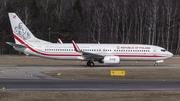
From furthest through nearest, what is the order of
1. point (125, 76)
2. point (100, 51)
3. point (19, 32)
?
point (19, 32) < point (100, 51) < point (125, 76)

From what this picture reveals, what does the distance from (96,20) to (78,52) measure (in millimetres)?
→ 48144

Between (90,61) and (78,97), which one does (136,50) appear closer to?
(90,61)

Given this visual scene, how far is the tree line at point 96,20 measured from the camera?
246 feet

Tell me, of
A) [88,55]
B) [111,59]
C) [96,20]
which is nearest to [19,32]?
[88,55]

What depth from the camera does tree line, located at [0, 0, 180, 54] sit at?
7512 centimetres

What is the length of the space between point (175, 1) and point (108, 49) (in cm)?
5735

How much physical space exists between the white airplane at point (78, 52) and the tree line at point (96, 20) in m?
35.9

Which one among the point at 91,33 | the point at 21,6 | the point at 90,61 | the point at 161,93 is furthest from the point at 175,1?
the point at 161,93

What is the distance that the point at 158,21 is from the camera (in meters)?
80.6

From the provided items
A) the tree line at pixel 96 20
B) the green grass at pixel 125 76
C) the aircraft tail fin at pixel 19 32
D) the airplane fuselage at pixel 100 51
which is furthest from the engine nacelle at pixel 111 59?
the tree line at pixel 96 20

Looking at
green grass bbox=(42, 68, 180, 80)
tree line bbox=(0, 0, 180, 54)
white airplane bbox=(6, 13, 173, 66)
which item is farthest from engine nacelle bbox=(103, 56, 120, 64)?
tree line bbox=(0, 0, 180, 54)

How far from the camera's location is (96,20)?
270 ft

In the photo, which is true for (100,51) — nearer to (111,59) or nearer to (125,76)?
(111,59)

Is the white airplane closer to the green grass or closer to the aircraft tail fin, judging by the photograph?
the aircraft tail fin
